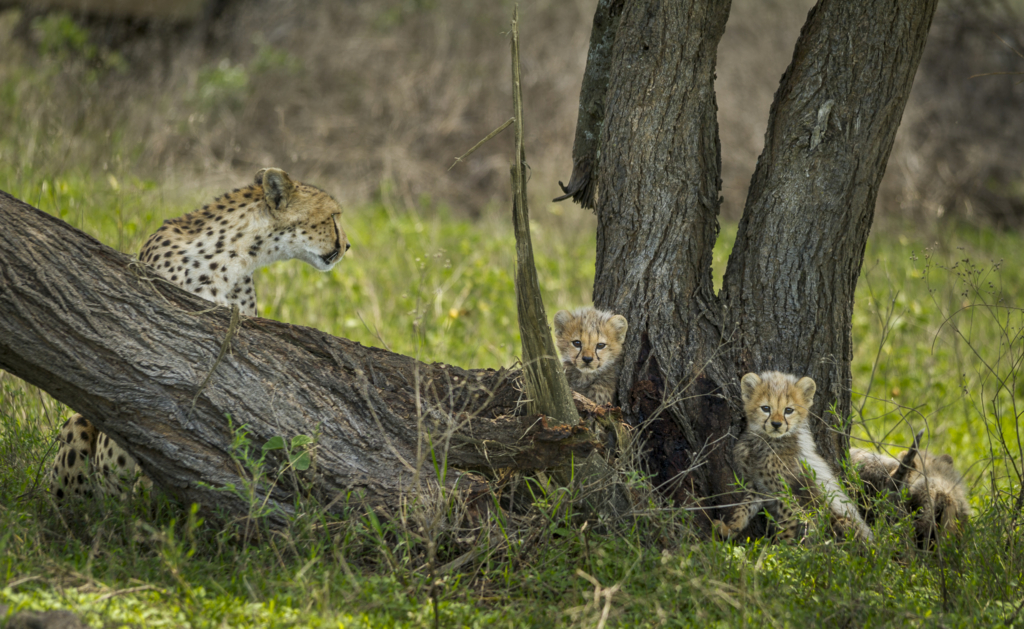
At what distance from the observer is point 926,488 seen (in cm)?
358

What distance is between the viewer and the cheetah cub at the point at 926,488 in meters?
3.59

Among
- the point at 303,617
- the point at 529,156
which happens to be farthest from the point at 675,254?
the point at 529,156

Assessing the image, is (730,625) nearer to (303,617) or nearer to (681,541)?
(681,541)

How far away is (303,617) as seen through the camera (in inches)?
98.3

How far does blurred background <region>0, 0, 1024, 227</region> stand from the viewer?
10312 millimetres

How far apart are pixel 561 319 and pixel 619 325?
20.9 inches

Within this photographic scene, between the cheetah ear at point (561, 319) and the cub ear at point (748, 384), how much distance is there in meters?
0.85

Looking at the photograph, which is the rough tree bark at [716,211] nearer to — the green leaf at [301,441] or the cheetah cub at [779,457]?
the cheetah cub at [779,457]

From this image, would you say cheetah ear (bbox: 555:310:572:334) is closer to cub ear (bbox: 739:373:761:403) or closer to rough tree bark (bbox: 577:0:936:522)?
rough tree bark (bbox: 577:0:936:522)

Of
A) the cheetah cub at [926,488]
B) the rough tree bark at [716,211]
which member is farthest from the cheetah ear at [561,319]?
the cheetah cub at [926,488]

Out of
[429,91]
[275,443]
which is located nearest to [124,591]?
[275,443]

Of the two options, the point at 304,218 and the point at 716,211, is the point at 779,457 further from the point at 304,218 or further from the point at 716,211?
the point at 304,218

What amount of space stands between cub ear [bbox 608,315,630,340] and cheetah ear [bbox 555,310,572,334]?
1.40ft

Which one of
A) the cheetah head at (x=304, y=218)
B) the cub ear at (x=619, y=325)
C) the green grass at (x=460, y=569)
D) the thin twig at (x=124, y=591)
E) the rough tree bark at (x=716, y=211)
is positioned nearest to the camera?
the thin twig at (x=124, y=591)
